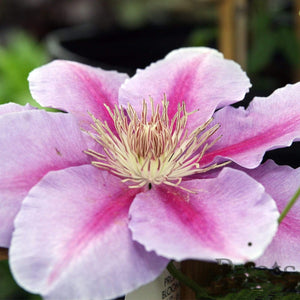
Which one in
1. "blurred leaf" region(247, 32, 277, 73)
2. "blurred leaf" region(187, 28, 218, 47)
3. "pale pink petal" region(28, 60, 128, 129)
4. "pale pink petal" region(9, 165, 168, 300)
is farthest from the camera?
"blurred leaf" region(187, 28, 218, 47)

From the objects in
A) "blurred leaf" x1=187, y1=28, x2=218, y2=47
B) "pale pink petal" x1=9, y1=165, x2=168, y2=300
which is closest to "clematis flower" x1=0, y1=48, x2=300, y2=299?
"pale pink petal" x1=9, y1=165, x2=168, y2=300

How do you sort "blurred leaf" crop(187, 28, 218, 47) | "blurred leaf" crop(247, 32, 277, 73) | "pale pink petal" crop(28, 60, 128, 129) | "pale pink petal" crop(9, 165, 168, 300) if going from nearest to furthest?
"pale pink petal" crop(9, 165, 168, 300), "pale pink petal" crop(28, 60, 128, 129), "blurred leaf" crop(247, 32, 277, 73), "blurred leaf" crop(187, 28, 218, 47)

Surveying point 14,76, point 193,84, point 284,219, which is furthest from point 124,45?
point 284,219

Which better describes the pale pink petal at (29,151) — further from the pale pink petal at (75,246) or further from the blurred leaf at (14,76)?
the blurred leaf at (14,76)

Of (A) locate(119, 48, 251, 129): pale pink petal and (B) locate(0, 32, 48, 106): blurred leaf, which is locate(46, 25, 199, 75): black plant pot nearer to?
(B) locate(0, 32, 48, 106): blurred leaf

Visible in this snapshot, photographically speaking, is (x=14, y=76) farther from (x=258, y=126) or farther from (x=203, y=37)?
(x=258, y=126)

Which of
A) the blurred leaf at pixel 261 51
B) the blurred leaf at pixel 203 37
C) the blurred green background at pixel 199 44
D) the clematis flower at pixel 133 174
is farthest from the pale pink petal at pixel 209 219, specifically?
the blurred leaf at pixel 203 37
